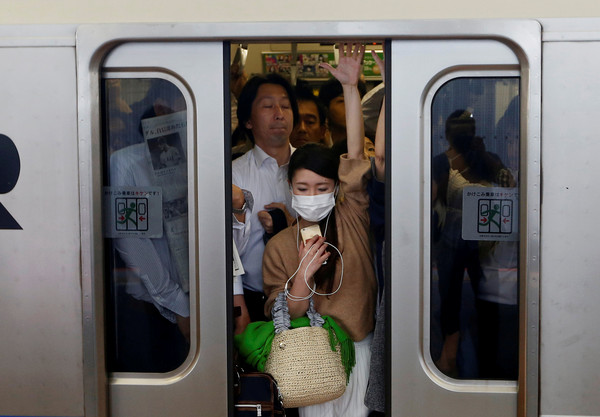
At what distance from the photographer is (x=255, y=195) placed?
11.7 ft

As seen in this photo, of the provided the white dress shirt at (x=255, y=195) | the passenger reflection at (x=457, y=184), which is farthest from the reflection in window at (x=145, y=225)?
the passenger reflection at (x=457, y=184)

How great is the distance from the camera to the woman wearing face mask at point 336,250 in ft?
9.82

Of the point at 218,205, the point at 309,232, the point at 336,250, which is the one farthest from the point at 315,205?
the point at 218,205

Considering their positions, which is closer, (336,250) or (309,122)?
(336,250)

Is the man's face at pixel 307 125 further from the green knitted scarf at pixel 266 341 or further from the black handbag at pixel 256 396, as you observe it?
the black handbag at pixel 256 396

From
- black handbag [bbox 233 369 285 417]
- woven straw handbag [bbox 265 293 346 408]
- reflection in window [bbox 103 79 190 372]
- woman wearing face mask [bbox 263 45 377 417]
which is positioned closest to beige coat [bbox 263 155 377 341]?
woman wearing face mask [bbox 263 45 377 417]

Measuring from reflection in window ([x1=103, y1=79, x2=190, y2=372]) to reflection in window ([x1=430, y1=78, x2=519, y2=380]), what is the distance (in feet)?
3.33

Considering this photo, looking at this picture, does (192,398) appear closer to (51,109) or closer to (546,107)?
(51,109)

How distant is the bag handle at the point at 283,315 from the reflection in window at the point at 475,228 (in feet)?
2.34

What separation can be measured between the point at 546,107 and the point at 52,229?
196 centimetres

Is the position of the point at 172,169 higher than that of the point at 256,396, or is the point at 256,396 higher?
the point at 172,169

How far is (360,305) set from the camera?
120 inches

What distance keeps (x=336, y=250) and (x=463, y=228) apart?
2.87ft

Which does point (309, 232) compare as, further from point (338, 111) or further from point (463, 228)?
point (338, 111)
